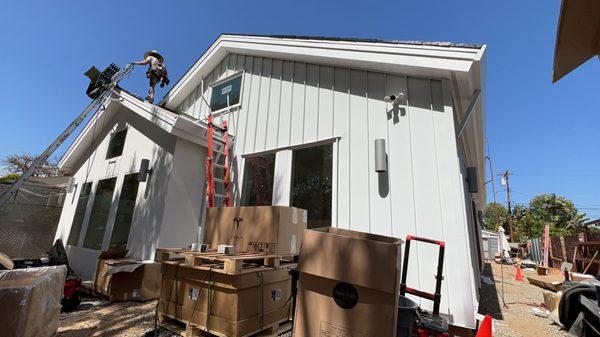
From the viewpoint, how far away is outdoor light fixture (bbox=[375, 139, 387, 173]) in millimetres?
3898

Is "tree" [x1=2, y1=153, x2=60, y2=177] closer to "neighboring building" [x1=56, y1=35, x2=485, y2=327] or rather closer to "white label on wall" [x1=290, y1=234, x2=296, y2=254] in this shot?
"neighboring building" [x1=56, y1=35, x2=485, y2=327]

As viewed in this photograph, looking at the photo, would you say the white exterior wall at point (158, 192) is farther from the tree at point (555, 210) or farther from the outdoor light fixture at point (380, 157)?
the tree at point (555, 210)

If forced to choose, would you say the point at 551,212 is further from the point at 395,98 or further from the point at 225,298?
the point at 225,298

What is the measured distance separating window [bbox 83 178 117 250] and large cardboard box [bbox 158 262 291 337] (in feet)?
15.7

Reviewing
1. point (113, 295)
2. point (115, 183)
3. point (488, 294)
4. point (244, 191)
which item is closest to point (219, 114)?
point (244, 191)

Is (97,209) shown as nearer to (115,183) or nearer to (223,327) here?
(115,183)

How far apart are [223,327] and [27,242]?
9897 mm

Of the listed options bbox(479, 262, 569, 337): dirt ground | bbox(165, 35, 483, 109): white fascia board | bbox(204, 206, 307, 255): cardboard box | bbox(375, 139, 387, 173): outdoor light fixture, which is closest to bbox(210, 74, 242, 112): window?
bbox(165, 35, 483, 109): white fascia board

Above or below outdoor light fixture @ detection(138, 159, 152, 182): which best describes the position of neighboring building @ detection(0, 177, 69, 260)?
below

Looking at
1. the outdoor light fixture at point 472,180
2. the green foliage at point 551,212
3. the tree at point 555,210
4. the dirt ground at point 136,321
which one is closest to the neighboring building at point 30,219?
the dirt ground at point 136,321

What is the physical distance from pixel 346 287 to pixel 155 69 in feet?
29.3

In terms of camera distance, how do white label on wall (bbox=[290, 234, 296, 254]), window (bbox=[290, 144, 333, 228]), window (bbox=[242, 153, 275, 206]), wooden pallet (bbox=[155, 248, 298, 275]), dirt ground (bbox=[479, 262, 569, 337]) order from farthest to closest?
window (bbox=[242, 153, 275, 206]) < window (bbox=[290, 144, 333, 228]) < dirt ground (bbox=[479, 262, 569, 337]) < white label on wall (bbox=[290, 234, 296, 254]) < wooden pallet (bbox=[155, 248, 298, 275])

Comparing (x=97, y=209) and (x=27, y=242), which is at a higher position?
(x=97, y=209)

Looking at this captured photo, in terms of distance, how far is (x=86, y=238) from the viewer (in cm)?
748
